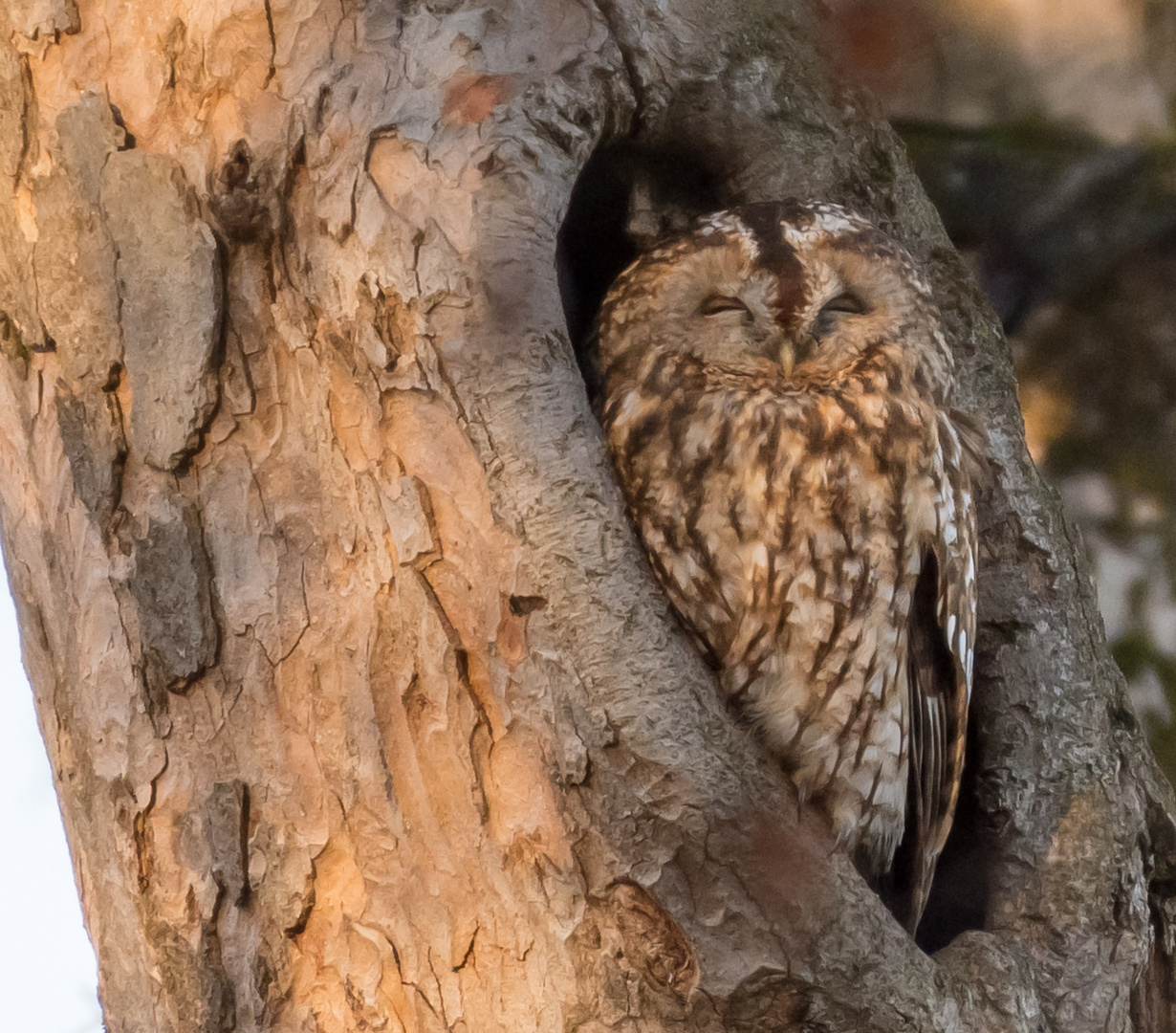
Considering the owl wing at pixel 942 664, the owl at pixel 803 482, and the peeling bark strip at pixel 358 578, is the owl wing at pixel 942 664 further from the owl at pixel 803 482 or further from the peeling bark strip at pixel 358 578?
the peeling bark strip at pixel 358 578

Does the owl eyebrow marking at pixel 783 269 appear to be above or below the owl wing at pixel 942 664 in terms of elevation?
above

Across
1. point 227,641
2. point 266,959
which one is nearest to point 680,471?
point 227,641

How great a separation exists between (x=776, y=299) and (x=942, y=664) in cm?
63

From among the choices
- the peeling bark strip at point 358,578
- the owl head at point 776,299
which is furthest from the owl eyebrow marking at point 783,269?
the peeling bark strip at point 358,578

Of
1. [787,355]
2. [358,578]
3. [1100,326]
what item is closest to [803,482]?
[787,355]

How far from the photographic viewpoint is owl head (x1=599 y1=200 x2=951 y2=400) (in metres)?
1.79

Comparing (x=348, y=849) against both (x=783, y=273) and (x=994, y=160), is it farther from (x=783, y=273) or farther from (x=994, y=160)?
(x=994, y=160)

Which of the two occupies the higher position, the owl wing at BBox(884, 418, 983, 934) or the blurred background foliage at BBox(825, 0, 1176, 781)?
the blurred background foliage at BBox(825, 0, 1176, 781)

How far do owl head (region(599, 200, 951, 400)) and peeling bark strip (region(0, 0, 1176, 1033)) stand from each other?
265 mm

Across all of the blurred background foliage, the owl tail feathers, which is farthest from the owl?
the blurred background foliage

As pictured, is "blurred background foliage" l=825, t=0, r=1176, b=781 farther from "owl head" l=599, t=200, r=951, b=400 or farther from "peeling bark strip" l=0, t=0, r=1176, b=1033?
"peeling bark strip" l=0, t=0, r=1176, b=1033

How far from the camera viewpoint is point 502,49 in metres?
1.58

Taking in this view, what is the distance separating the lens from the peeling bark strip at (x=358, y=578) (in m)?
1.38

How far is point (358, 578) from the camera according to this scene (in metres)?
1.47
